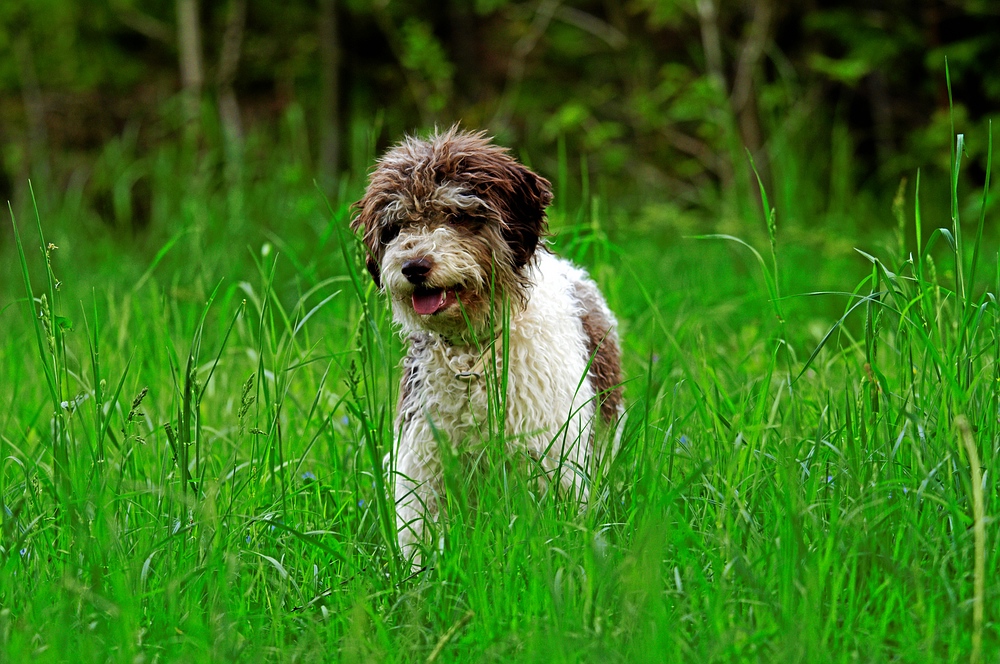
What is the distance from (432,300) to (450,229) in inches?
10.1

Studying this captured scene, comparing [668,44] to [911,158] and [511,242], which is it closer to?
[911,158]

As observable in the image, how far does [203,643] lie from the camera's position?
2.22 meters

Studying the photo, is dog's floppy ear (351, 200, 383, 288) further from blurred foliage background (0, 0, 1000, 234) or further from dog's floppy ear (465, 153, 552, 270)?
blurred foliage background (0, 0, 1000, 234)

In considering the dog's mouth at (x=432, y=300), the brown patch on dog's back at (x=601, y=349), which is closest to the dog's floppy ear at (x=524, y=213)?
the dog's mouth at (x=432, y=300)

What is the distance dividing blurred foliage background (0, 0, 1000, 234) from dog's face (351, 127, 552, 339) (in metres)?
1.25

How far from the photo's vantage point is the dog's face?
3389mm

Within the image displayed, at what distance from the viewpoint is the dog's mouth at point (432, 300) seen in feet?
11.2

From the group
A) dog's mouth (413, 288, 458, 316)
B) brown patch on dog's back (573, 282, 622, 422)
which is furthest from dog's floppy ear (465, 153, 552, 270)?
brown patch on dog's back (573, 282, 622, 422)

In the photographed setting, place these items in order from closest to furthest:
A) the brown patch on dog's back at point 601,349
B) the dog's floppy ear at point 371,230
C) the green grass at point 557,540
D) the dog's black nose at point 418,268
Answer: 1. the green grass at point 557,540
2. the dog's black nose at point 418,268
3. the dog's floppy ear at point 371,230
4. the brown patch on dog's back at point 601,349

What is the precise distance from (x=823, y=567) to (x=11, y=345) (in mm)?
3938

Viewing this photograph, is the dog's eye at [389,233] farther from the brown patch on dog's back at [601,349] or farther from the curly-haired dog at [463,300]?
the brown patch on dog's back at [601,349]

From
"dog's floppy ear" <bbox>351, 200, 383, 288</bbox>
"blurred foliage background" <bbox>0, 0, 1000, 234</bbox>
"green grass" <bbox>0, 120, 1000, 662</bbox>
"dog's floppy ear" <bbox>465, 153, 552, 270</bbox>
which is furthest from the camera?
"blurred foliage background" <bbox>0, 0, 1000, 234</bbox>

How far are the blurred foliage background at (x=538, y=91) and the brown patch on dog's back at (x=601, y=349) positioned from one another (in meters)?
0.85

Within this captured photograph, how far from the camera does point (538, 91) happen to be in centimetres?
1279
